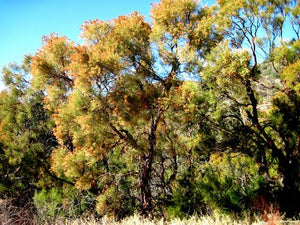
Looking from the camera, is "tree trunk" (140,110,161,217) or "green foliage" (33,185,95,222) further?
"green foliage" (33,185,95,222)

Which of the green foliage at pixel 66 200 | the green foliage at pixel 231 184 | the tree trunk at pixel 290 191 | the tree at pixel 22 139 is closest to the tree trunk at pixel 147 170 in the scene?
the green foliage at pixel 231 184

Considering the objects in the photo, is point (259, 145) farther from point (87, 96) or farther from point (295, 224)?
point (87, 96)

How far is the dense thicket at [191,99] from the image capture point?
4.76 meters

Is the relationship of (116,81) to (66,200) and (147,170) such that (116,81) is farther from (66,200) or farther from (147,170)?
(66,200)

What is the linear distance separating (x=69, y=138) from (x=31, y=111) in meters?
3.03

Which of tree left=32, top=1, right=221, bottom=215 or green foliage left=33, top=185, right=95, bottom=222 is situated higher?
tree left=32, top=1, right=221, bottom=215

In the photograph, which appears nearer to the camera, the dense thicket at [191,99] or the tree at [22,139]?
the dense thicket at [191,99]

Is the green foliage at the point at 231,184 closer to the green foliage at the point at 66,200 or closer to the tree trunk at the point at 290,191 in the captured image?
the tree trunk at the point at 290,191

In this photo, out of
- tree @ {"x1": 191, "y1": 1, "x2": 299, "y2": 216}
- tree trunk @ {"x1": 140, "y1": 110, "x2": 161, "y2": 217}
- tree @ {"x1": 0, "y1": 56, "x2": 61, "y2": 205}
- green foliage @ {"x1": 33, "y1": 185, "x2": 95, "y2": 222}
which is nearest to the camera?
tree @ {"x1": 191, "y1": 1, "x2": 299, "y2": 216}

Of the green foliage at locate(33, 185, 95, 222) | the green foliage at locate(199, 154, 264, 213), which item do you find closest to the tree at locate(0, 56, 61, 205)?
the green foliage at locate(33, 185, 95, 222)

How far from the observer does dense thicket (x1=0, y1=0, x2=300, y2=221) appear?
4.76 metres

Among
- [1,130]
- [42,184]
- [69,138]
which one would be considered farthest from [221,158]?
[1,130]

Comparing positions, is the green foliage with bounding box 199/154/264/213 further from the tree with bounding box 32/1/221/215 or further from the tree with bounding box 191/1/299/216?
the tree with bounding box 32/1/221/215

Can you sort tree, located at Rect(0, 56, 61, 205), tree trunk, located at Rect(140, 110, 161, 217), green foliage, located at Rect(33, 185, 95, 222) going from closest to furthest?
tree trunk, located at Rect(140, 110, 161, 217), green foliage, located at Rect(33, 185, 95, 222), tree, located at Rect(0, 56, 61, 205)
